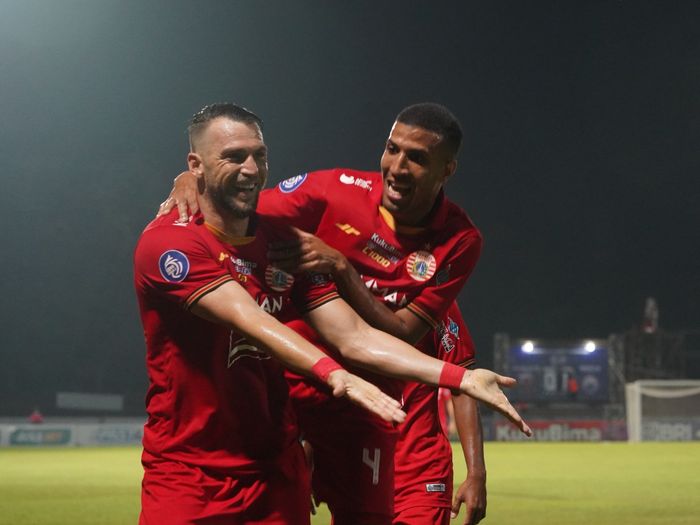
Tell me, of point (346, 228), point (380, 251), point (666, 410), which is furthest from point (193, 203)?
point (666, 410)

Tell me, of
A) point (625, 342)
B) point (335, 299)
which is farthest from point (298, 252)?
point (625, 342)

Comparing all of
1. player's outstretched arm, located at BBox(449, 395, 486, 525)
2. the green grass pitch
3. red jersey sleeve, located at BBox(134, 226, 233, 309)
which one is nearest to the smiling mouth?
player's outstretched arm, located at BBox(449, 395, 486, 525)

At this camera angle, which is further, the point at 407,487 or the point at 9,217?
the point at 9,217

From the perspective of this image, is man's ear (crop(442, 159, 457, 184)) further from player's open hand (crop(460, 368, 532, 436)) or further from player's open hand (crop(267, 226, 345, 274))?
player's open hand (crop(460, 368, 532, 436))

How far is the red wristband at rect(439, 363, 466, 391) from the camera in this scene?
389cm

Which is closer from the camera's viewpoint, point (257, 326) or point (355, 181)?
point (257, 326)

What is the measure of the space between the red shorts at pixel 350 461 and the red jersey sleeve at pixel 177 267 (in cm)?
118

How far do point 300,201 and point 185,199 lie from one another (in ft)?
2.96

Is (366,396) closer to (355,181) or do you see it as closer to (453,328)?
(355,181)

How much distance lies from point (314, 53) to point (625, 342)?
1593 inches

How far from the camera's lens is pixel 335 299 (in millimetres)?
4715

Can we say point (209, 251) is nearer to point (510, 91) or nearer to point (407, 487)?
point (407, 487)

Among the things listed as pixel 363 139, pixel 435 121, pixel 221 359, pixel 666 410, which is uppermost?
pixel 363 139

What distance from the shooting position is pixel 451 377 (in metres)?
3.92
